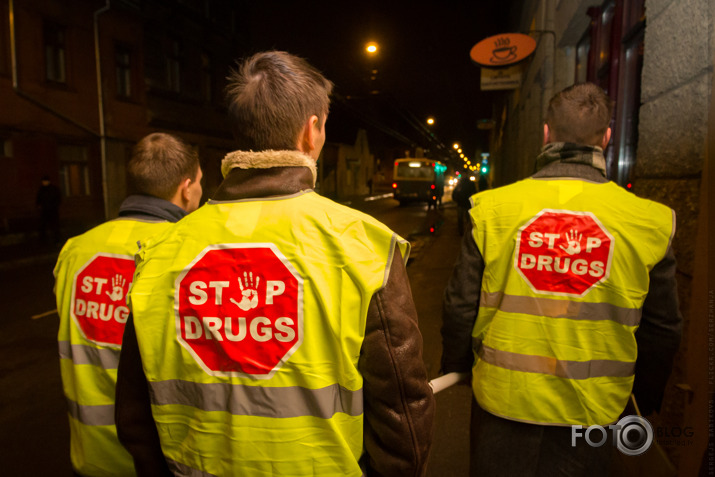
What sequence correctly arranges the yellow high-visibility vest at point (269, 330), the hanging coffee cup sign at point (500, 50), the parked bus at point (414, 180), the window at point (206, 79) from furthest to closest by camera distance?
the parked bus at point (414, 180) < the window at point (206, 79) < the hanging coffee cup sign at point (500, 50) < the yellow high-visibility vest at point (269, 330)

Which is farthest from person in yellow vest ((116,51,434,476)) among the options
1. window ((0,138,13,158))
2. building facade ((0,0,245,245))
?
window ((0,138,13,158))

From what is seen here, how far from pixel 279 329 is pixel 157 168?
3.95 ft

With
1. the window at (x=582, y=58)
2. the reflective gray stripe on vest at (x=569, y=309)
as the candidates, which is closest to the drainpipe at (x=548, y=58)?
the window at (x=582, y=58)

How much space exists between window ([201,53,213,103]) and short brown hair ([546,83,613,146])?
22807mm

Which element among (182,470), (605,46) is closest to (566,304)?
(182,470)

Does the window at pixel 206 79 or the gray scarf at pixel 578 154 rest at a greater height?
the window at pixel 206 79

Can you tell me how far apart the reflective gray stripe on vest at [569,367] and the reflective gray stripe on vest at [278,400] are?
95 centimetres

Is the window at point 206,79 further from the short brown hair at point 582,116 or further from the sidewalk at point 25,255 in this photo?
the short brown hair at point 582,116

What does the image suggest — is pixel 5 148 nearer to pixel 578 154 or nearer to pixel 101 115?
pixel 101 115

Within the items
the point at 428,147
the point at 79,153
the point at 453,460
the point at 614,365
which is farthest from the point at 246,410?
the point at 428,147

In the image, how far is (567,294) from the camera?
184 centimetres

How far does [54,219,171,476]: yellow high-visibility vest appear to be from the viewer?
1.76 meters

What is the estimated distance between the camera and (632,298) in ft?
5.81

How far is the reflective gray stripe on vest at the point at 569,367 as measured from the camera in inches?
72.1
